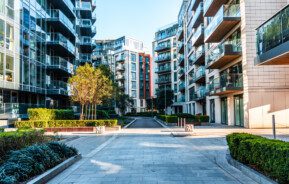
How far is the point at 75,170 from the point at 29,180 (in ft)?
7.21

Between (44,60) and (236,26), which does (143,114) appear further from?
(236,26)

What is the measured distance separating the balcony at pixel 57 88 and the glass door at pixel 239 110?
71.5ft

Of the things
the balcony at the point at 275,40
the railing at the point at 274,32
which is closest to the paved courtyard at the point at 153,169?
the balcony at the point at 275,40

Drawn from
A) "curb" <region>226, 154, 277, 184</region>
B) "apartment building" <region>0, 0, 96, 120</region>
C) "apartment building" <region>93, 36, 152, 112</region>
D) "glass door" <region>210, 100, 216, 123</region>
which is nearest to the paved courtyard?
"curb" <region>226, 154, 277, 184</region>

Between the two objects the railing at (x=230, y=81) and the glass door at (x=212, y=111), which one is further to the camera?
the glass door at (x=212, y=111)

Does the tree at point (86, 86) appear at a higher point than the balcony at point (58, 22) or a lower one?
lower

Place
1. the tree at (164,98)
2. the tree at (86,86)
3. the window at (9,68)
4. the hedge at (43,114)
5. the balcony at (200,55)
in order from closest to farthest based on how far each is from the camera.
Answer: the hedge at (43,114)
the window at (9,68)
the tree at (86,86)
the balcony at (200,55)
the tree at (164,98)

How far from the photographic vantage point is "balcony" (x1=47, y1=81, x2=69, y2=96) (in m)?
39.8

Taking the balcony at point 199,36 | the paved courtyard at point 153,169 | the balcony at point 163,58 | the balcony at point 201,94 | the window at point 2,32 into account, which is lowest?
the paved courtyard at point 153,169

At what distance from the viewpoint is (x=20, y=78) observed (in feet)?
103

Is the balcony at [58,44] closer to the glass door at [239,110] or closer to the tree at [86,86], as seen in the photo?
the tree at [86,86]

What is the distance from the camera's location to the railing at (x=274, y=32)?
13.6 metres

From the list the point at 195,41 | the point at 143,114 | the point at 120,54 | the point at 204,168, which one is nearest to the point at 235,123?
the point at 195,41

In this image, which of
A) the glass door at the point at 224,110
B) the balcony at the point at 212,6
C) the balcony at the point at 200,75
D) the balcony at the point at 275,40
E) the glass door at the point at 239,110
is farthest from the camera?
the balcony at the point at 200,75
